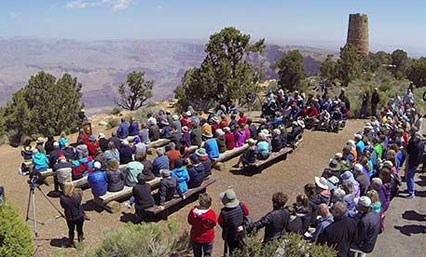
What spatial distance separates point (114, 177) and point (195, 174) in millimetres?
1798

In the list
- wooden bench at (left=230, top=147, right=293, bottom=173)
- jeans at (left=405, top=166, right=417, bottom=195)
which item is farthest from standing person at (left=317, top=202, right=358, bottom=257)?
wooden bench at (left=230, top=147, right=293, bottom=173)

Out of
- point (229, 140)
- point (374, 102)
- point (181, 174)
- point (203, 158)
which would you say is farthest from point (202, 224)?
point (374, 102)

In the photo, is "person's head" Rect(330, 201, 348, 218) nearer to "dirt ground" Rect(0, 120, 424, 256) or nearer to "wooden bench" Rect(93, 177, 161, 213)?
"dirt ground" Rect(0, 120, 424, 256)

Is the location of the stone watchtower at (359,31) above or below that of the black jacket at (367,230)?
above

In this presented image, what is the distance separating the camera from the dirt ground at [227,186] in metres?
9.01

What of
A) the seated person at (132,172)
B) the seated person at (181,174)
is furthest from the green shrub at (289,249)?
the seated person at (132,172)

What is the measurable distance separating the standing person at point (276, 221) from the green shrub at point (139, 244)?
1776 mm

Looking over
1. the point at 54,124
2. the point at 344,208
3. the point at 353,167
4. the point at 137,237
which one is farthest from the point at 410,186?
the point at 54,124

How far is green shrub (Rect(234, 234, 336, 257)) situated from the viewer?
573cm

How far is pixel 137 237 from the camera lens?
288 inches

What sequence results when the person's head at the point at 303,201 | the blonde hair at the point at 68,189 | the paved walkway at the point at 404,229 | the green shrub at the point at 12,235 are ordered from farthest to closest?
the paved walkway at the point at 404,229 → the blonde hair at the point at 68,189 → the person's head at the point at 303,201 → the green shrub at the point at 12,235

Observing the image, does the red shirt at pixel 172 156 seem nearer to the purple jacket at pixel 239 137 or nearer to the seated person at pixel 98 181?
the seated person at pixel 98 181

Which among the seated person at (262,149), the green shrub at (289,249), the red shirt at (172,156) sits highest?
the green shrub at (289,249)

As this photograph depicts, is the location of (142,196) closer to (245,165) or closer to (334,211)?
(334,211)
